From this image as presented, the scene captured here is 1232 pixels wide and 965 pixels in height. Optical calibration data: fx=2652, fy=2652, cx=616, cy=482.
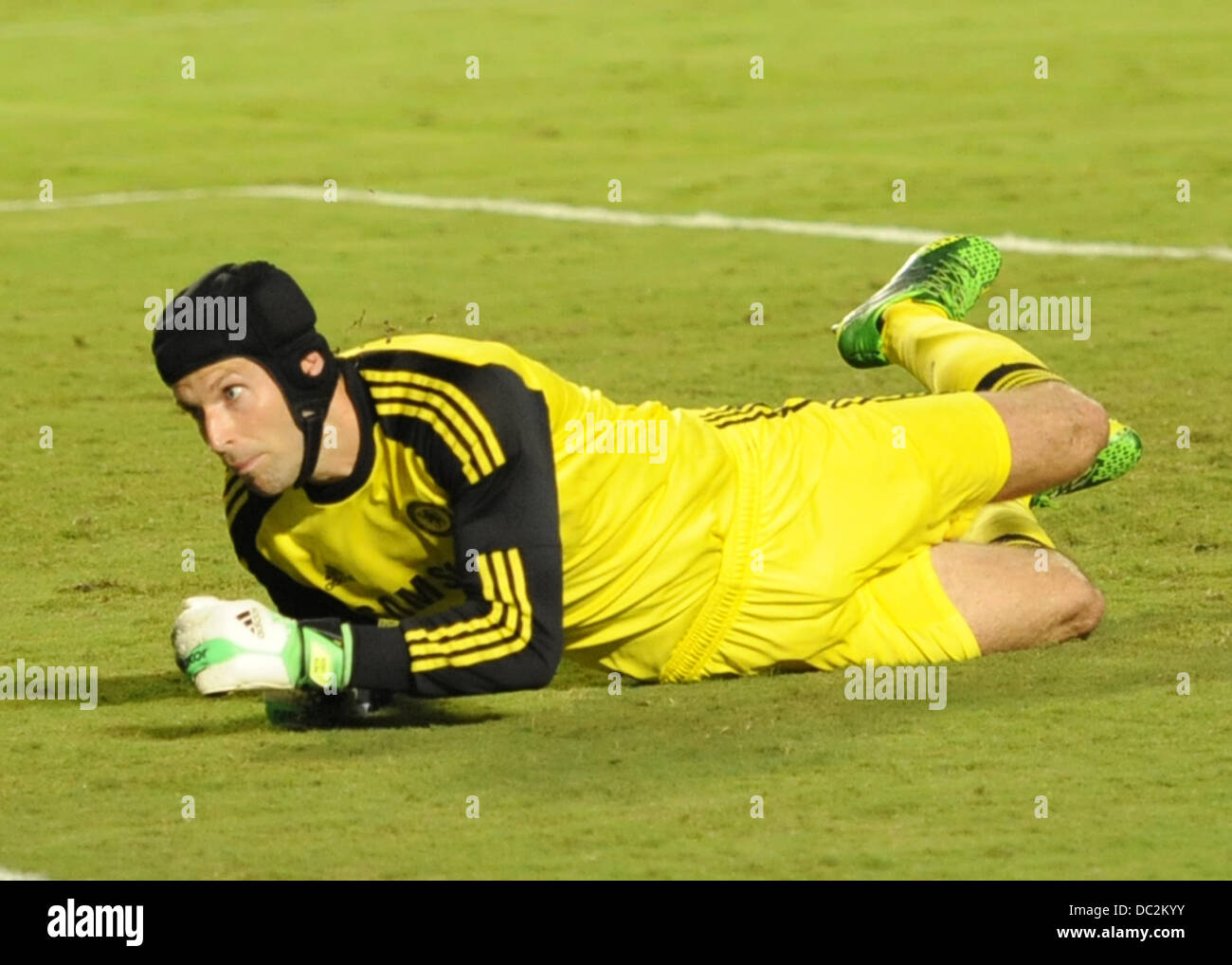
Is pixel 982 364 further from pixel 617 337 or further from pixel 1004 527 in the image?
pixel 617 337

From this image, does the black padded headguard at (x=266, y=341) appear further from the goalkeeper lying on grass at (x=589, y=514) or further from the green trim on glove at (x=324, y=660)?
the green trim on glove at (x=324, y=660)

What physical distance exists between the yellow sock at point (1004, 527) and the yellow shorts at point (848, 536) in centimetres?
22

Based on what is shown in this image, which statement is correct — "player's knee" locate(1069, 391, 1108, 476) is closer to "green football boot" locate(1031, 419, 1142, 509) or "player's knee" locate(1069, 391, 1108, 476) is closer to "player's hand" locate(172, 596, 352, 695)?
"green football boot" locate(1031, 419, 1142, 509)

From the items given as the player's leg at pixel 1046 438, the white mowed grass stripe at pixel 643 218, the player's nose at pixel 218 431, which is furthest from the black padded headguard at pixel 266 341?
the white mowed grass stripe at pixel 643 218

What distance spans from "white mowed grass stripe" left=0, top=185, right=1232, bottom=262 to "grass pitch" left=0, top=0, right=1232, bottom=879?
15cm

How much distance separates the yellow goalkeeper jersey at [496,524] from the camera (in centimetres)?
545

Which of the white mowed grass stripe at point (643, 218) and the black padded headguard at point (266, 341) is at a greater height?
the white mowed grass stripe at point (643, 218)

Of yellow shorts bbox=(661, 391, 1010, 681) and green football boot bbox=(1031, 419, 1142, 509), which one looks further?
green football boot bbox=(1031, 419, 1142, 509)

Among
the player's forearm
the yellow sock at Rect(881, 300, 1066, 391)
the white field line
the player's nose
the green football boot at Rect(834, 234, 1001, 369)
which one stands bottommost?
the white field line

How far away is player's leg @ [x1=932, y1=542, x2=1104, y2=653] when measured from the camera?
6418 mm

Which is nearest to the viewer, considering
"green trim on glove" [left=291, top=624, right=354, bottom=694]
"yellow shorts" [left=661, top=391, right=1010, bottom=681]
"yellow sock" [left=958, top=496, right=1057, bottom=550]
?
"green trim on glove" [left=291, top=624, right=354, bottom=694]

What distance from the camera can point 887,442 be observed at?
632 cm

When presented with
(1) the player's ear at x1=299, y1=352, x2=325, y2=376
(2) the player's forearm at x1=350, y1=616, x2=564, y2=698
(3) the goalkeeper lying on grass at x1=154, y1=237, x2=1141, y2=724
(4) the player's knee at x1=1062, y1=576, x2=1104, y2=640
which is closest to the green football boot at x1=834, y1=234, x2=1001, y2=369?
(3) the goalkeeper lying on grass at x1=154, y1=237, x2=1141, y2=724

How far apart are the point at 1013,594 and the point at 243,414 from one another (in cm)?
204
